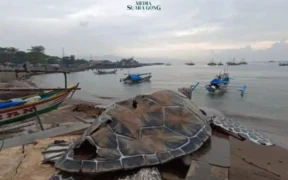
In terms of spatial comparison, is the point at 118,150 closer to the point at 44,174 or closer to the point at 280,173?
the point at 44,174

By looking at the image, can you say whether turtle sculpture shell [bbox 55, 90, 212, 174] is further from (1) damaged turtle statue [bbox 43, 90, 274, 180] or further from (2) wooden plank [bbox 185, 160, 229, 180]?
(2) wooden plank [bbox 185, 160, 229, 180]

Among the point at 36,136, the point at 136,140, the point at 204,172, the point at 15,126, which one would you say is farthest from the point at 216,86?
the point at 136,140

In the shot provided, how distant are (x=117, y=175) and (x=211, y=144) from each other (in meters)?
1.77

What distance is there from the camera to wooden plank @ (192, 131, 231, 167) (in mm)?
3396

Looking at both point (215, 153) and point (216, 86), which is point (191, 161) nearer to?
point (215, 153)

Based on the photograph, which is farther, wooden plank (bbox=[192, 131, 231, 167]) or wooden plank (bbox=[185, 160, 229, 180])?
wooden plank (bbox=[192, 131, 231, 167])

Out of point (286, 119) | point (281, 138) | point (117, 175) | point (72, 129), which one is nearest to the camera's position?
point (117, 175)

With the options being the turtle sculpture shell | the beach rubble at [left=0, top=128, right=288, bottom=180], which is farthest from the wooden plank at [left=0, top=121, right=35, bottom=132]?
the turtle sculpture shell

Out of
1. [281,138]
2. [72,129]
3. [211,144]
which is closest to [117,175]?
[211,144]

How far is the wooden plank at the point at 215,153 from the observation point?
3.40 m

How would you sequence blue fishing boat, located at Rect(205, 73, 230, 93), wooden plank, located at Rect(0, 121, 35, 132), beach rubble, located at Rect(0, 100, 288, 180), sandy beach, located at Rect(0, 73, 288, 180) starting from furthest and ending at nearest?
blue fishing boat, located at Rect(205, 73, 230, 93) → wooden plank, located at Rect(0, 121, 35, 132) → sandy beach, located at Rect(0, 73, 288, 180) → beach rubble, located at Rect(0, 100, 288, 180)

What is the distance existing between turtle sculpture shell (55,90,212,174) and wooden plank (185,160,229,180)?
237 mm

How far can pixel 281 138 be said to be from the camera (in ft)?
37.0

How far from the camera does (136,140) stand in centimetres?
323
